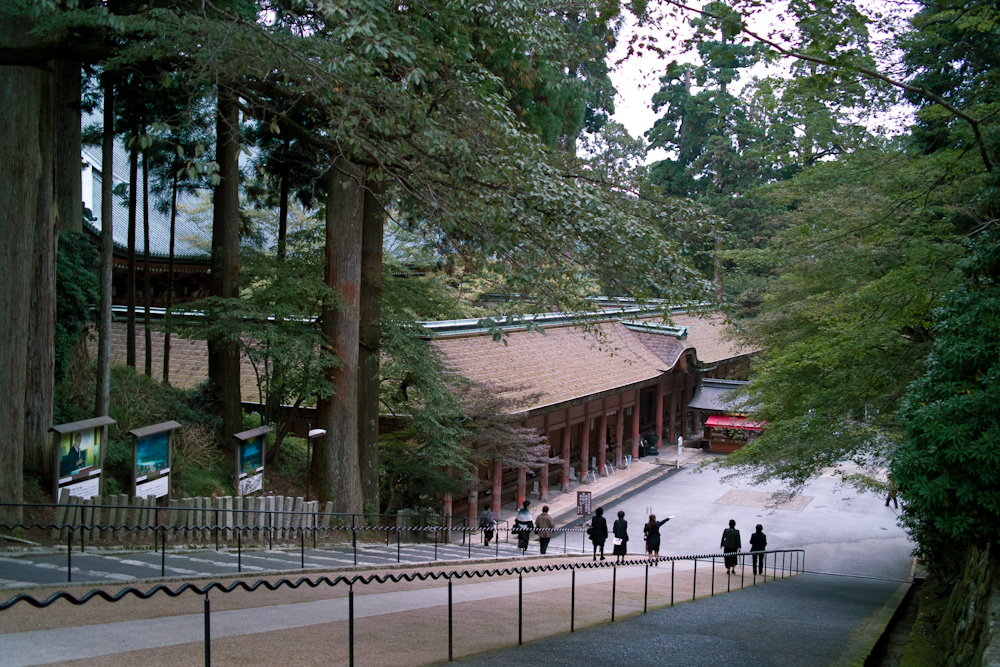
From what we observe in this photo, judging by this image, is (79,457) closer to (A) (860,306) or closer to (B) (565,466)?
(A) (860,306)

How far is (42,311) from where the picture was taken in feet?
35.5

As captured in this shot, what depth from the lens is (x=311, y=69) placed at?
8898 millimetres

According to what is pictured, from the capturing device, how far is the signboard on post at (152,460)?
33.6ft

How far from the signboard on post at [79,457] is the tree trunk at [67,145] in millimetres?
4226

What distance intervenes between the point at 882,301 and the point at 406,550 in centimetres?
845

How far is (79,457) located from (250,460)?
3170 mm

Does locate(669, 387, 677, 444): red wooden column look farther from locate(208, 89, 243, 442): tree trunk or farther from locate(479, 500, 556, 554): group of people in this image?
locate(208, 89, 243, 442): tree trunk

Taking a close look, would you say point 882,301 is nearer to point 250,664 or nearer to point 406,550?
point 406,550

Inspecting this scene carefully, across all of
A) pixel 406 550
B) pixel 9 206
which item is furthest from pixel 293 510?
pixel 9 206

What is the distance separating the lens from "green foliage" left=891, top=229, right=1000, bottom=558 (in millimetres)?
5676

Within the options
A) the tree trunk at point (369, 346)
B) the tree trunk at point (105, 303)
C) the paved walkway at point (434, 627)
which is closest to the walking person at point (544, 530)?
the tree trunk at point (369, 346)

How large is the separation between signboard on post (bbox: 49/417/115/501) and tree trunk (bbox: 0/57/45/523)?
2.12 ft

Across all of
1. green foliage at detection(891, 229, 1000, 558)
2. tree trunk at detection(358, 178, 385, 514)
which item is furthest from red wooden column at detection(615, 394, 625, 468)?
green foliage at detection(891, 229, 1000, 558)

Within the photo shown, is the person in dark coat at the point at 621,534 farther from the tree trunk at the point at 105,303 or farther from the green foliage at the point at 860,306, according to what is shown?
the tree trunk at the point at 105,303
